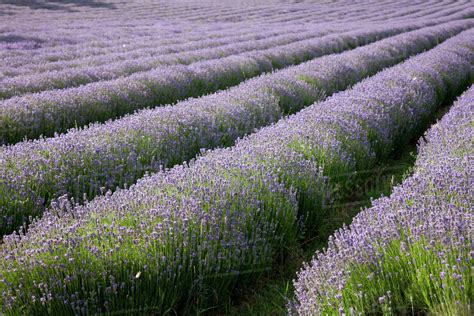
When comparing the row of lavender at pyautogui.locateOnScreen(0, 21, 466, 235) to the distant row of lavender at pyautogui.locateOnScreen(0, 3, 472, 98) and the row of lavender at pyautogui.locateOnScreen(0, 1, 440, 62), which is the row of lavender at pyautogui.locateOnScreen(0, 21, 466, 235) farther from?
the row of lavender at pyautogui.locateOnScreen(0, 1, 440, 62)

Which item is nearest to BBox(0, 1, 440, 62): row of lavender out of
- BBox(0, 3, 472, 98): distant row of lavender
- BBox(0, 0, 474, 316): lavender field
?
BBox(0, 3, 472, 98): distant row of lavender

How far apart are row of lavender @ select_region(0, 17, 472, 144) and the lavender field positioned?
0.10ft

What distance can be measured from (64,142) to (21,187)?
0.67 meters

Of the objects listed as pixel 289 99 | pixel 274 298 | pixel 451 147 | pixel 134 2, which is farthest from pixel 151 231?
pixel 134 2

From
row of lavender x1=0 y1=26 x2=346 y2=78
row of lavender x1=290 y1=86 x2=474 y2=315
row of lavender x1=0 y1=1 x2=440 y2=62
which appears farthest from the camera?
row of lavender x1=0 y1=1 x2=440 y2=62

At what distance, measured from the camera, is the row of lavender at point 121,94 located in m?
5.52

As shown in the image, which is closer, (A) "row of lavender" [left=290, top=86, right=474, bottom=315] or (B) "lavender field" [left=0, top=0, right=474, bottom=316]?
(A) "row of lavender" [left=290, top=86, right=474, bottom=315]

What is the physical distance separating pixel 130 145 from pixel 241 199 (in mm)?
1640

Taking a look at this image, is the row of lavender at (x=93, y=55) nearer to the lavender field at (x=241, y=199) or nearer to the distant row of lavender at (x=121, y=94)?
the lavender field at (x=241, y=199)

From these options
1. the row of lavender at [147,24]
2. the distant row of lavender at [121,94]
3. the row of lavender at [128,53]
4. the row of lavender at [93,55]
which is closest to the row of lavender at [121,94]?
the distant row of lavender at [121,94]

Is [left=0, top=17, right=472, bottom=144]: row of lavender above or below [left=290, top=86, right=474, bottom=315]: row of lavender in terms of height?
below

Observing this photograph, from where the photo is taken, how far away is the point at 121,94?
261 inches

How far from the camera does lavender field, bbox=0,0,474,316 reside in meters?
2.07

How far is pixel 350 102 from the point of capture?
16.1ft
